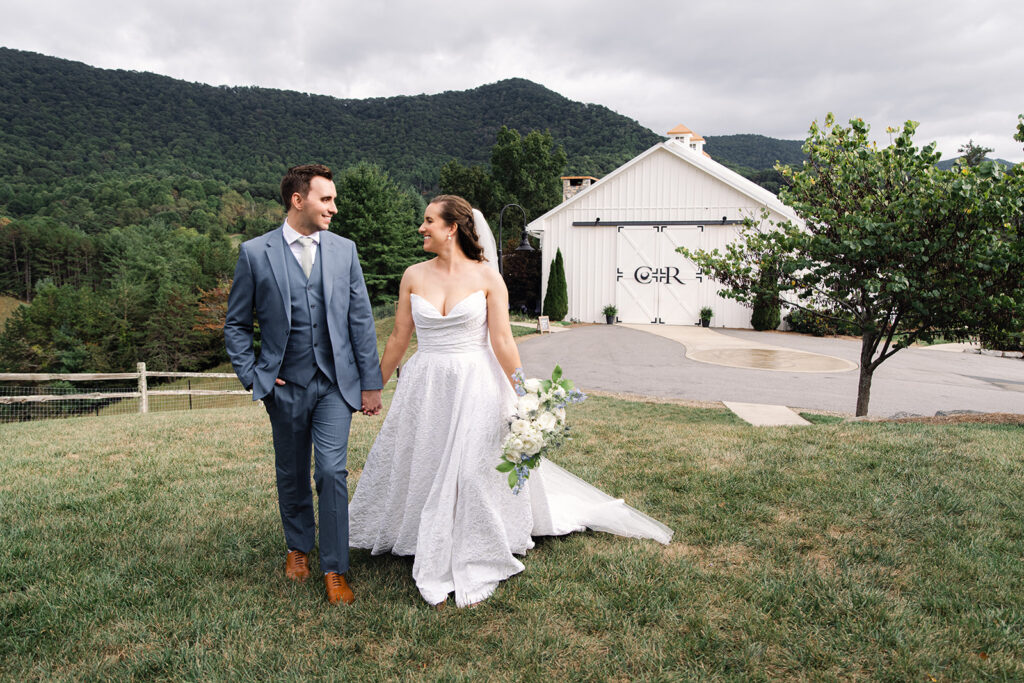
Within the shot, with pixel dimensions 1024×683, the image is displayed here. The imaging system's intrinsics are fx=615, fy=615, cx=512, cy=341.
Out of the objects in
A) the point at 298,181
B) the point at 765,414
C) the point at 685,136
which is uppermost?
the point at 685,136

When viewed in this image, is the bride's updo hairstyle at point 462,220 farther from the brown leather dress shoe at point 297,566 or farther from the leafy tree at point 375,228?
the leafy tree at point 375,228

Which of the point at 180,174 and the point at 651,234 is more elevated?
the point at 180,174

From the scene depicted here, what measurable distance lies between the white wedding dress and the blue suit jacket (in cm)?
33

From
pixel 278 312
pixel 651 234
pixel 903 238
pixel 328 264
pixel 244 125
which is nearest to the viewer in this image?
pixel 278 312

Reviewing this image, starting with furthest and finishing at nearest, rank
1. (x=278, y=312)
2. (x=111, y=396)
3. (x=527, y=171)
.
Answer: (x=527, y=171) → (x=111, y=396) → (x=278, y=312)

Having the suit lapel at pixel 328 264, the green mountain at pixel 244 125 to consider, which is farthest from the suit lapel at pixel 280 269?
the green mountain at pixel 244 125

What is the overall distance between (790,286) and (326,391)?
7.45 metres

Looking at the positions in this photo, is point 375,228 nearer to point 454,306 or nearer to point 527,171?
point 527,171

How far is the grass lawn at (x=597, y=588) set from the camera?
2.67 metres

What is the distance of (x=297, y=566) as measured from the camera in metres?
Result: 3.45

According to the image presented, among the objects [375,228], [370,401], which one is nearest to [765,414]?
[370,401]

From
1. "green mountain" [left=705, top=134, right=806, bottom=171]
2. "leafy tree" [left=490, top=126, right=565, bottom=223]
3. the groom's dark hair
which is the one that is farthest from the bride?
"green mountain" [left=705, top=134, right=806, bottom=171]

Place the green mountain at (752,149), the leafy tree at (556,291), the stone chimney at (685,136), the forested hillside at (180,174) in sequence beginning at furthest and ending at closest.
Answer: the green mountain at (752,149), the forested hillside at (180,174), the stone chimney at (685,136), the leafy tree at (556,291)

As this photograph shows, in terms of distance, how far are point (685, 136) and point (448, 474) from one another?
38.0 meters
